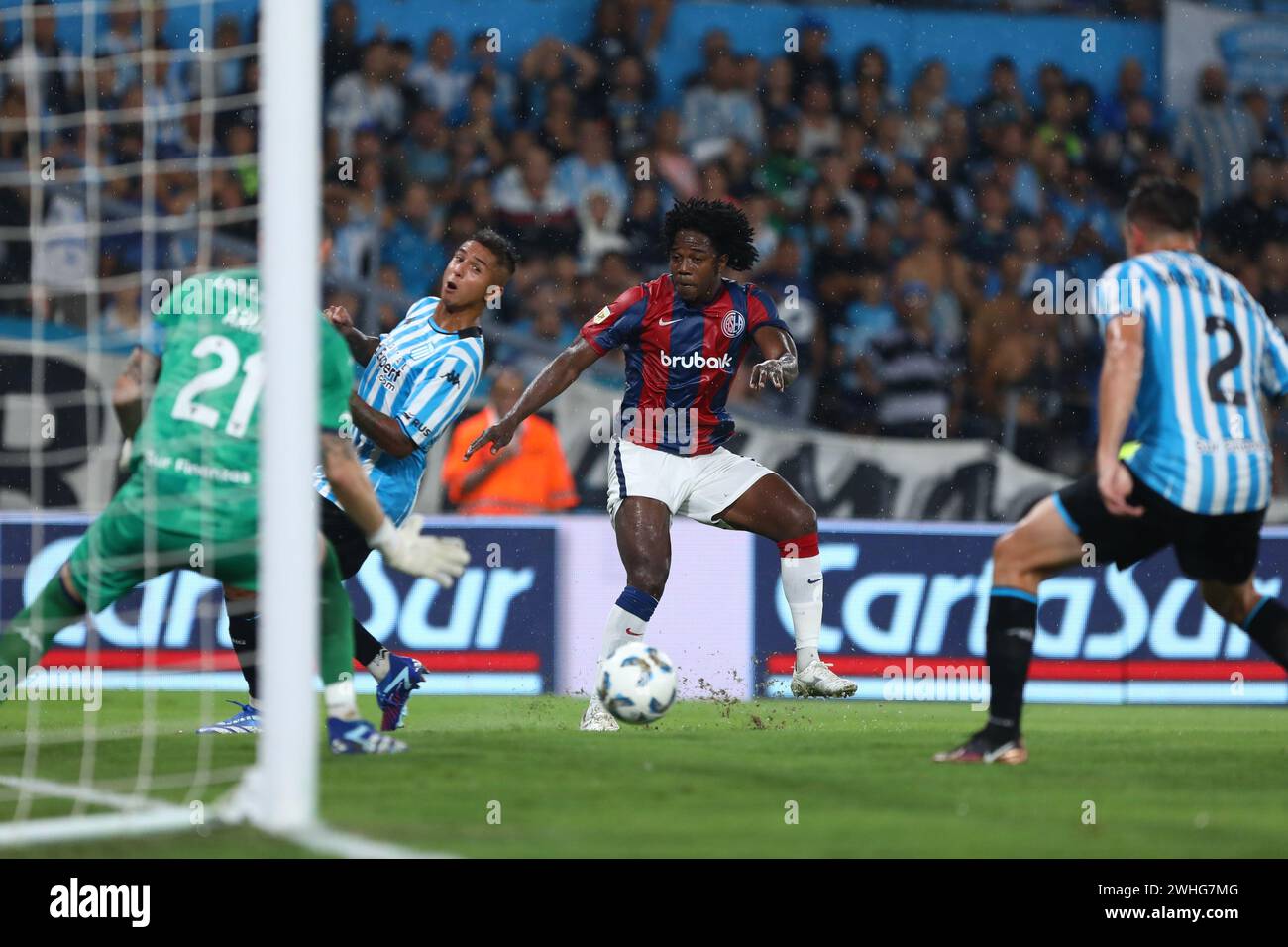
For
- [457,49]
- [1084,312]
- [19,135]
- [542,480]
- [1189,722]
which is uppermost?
[457,49]

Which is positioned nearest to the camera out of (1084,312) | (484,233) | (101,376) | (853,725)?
(484,233)

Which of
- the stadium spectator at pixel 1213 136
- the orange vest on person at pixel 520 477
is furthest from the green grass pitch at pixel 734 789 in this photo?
the stadium spectator at pixel 1213 136

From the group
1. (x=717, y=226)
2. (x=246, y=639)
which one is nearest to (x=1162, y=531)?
(x=717, y=226)

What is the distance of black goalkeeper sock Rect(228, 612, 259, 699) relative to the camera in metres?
7.62

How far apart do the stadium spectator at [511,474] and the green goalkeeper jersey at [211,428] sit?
17.8ft

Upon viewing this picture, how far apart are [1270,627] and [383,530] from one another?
324 cm

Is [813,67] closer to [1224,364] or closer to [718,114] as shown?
[718,114]

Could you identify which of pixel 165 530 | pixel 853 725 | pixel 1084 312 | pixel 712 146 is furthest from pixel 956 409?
pixel 165 530

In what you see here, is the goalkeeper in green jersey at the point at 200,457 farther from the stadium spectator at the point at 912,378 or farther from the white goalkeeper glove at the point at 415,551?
the stadium spectator at the point at 912,378

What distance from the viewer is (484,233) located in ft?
27.5

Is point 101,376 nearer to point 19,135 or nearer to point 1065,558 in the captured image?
point 19,135

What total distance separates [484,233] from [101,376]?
3.79 metres

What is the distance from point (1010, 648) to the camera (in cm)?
653

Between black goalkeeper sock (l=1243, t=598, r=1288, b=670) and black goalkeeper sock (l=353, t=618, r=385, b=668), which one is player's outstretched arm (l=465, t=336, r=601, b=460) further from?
black goalkeeper sock (l=1243, t=598, r=1288, b=670)
